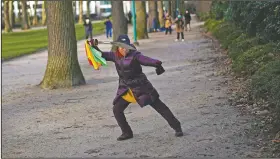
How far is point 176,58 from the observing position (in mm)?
19219

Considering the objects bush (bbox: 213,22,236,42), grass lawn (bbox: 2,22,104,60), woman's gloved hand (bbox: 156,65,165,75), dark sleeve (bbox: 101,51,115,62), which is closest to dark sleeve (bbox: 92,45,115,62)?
dark sleeve (bbox: 101,51,115,62)

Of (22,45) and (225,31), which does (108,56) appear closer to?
(225,31)

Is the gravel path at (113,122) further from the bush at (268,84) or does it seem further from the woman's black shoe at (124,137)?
the bush at (268,84)

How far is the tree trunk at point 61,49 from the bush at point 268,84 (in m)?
5.47

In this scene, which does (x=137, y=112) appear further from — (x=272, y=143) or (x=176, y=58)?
(x=176, y=58)

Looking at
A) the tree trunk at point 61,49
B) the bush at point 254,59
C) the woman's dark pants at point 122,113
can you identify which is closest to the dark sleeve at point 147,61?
the woman's dark pants at point 122,113

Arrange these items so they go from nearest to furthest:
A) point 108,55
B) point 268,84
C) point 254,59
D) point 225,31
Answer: point 108,55
point 268,84
point 254,59
point 225,31

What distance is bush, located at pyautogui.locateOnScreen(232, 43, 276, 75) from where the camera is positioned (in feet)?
35.8

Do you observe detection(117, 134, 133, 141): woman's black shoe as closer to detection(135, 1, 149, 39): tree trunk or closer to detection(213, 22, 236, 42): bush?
detection(213, 22, 236, 42): bush

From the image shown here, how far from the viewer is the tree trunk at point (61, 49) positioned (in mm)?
13148

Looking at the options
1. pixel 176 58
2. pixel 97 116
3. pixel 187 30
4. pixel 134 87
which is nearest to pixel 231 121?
pixel 134 87

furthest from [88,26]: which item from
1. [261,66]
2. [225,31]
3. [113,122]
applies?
[113,122]

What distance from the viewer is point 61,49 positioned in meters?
13.3

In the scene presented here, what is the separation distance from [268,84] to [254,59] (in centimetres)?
341
